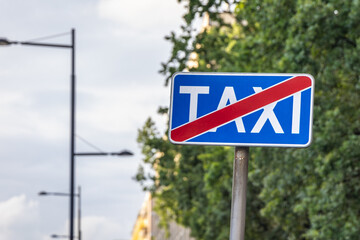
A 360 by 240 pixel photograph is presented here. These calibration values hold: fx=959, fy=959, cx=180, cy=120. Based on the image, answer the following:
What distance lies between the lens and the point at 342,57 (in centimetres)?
2195

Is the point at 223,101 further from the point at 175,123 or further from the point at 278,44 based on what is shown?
the point at 278,44

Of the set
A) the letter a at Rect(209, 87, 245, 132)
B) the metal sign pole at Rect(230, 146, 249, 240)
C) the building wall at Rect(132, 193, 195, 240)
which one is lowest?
the building wall at Rect(132, 193, 195, 240)

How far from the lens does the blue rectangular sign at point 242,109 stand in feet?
18.9

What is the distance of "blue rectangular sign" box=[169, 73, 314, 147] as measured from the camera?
5.76 meters

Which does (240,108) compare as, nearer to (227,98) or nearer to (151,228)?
(227,98)

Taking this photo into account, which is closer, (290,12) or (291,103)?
(291,103)

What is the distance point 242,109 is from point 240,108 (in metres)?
0.01

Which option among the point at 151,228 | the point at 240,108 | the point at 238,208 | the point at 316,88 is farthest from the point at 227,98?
the point at 151,228

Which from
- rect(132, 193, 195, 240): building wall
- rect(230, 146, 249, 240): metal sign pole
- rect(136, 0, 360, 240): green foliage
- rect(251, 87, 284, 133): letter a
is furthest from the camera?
rect(132, 193, 195, 240): building wall

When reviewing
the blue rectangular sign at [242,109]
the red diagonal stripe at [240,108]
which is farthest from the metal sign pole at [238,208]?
the red diagonal stripe at [240,108]

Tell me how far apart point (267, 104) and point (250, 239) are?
94.8ft

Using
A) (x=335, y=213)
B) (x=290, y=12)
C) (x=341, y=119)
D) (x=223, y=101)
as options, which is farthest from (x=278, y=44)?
(x=223, y=101)

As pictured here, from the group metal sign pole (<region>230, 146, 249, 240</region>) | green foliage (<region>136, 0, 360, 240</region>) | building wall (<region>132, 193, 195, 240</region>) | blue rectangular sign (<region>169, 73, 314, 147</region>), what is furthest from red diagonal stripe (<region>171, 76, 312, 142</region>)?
building wall (<region>132, 193, 195, 240</region>)

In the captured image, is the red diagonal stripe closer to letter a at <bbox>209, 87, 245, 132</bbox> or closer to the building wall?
letter a at <bbox>209, 87, 245, 132</bbox>
